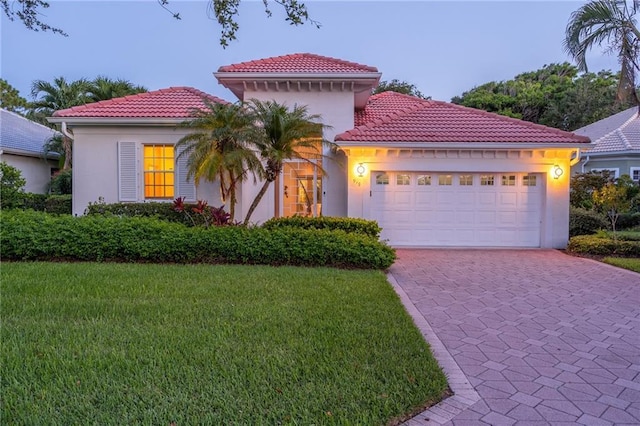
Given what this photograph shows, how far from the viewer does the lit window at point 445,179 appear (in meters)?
12.2

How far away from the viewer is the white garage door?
40.0ft

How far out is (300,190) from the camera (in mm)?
13008

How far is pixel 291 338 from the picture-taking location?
450 centimetres

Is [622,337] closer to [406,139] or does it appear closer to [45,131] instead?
[406,139]

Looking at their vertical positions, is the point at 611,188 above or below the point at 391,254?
above

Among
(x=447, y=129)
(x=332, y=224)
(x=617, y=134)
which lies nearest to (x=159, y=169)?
(x=332, y=224)

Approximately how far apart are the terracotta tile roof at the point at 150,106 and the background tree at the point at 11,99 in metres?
28.6

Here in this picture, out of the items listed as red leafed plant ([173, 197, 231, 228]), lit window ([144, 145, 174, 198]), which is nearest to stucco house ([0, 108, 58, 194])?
lit window ([144, 145, 174, 198])

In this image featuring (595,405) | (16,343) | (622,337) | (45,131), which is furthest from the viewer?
Answer: (45,131)

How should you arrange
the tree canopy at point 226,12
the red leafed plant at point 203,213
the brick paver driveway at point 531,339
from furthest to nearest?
the red leafed plant at point 203,213 → the tree canopy at point 226,12 → the brick paver driveway at point 531,339

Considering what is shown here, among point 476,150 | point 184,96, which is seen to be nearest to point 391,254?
point 476,150

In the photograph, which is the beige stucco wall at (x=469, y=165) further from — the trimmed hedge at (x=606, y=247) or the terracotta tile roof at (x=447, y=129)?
the trimmed hedge at (x=606, y=247)

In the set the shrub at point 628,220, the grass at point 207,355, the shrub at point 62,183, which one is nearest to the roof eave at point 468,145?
the grass at point 207,355

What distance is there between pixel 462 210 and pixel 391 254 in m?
4.50
